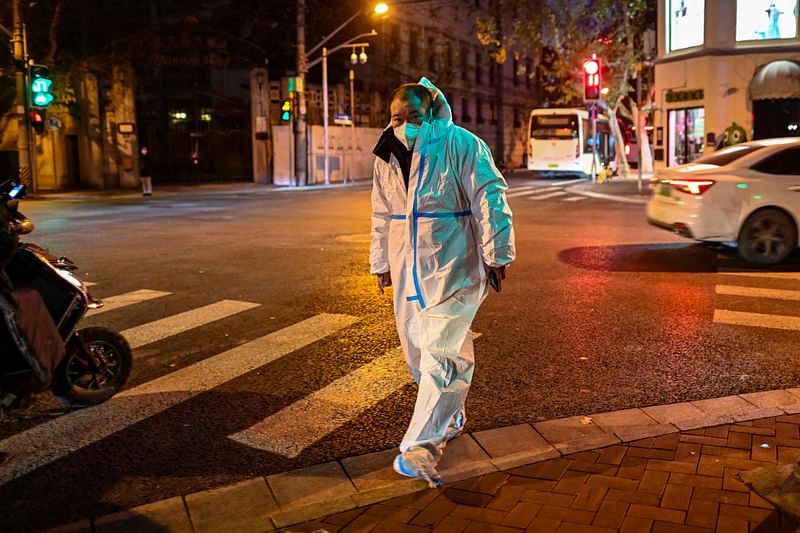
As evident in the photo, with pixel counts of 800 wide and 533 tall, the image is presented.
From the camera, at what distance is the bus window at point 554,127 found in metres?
37.0

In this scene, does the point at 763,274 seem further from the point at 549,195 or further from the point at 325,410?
the point at 549,195

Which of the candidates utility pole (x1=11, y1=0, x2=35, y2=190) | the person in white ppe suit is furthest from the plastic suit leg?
utility pole (x1=11, y1=0, x2=35, y2=190)

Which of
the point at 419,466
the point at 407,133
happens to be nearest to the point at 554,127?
the point at 407,133

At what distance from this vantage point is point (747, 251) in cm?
1047

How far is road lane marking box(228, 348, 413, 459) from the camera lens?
4633 mm

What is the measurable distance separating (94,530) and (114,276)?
7.07 meters

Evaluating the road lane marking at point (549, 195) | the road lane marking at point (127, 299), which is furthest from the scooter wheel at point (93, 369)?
the road lane marking at point (549, 195)

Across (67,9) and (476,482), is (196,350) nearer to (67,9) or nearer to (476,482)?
(476,482)

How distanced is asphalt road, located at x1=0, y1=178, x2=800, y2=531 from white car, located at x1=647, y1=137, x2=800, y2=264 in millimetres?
394

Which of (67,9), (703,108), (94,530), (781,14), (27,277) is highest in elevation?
(67,9)

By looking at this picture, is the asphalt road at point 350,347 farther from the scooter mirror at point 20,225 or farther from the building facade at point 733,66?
the building facade at point 733,66

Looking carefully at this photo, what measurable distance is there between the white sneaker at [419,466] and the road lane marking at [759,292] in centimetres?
576

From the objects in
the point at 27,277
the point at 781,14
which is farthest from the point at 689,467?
the point at 781,14

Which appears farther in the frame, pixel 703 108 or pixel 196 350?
pixel 703 108
